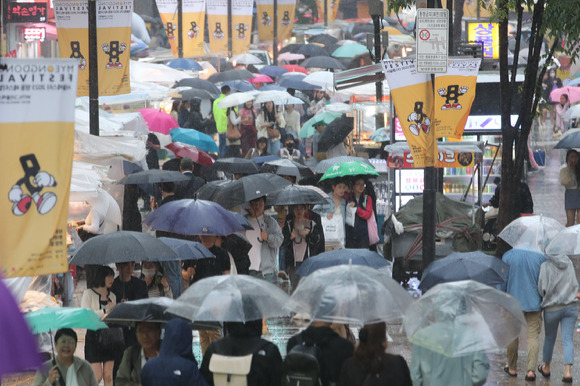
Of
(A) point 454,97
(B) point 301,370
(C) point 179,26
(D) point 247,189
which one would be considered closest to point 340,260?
(B) point 301,370

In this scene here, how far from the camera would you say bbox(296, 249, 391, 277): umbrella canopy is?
10.5 metres

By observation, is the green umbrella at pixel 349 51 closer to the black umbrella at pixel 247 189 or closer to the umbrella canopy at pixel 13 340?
the black umbrella at pixel 247 189

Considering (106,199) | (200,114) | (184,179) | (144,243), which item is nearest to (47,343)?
(144,243)

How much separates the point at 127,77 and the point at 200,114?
12341mm

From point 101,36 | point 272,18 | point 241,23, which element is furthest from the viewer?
point 272,18

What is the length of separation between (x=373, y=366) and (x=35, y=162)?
272 centimetres

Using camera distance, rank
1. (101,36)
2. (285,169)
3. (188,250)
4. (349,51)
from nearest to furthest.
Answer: (188,250) < (101,36) < (285,169) < (349,51)

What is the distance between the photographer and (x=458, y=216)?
53.1ft

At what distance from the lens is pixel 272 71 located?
37.3 metres

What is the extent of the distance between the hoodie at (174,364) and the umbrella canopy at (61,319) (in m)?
0.85

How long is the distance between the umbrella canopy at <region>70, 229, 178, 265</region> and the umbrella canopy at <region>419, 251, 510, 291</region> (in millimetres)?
2550

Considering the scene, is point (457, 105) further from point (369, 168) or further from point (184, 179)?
point (184, 179)

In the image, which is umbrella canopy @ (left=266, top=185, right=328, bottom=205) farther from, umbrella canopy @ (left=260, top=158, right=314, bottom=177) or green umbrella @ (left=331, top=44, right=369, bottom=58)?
green umbrella @ (left=331, top=44, right=369, bottom=58)

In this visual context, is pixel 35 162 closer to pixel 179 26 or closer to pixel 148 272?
Answer: pixel 148 272
